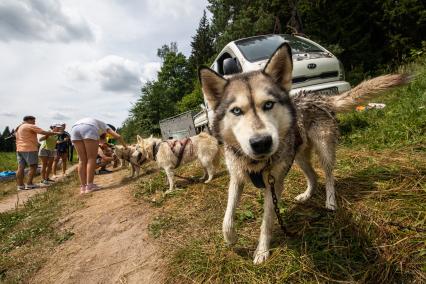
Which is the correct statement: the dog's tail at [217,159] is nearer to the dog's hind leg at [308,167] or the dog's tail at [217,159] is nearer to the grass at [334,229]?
the grass at [334,229]

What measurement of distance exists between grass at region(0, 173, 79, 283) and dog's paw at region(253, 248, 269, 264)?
2753mm

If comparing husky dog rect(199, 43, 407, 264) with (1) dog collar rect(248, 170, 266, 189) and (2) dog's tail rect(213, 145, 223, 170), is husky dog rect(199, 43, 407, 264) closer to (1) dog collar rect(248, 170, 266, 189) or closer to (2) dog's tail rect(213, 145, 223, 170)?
(1) dog collar rect(248, 170, 266, 189)

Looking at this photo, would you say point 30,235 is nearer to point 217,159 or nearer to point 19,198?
→ point 217,159

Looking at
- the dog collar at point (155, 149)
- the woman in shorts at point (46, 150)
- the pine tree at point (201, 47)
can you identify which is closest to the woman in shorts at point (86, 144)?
the dog collar at point (155, 149)

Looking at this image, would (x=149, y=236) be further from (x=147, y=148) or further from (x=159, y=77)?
(x=159, y=77)

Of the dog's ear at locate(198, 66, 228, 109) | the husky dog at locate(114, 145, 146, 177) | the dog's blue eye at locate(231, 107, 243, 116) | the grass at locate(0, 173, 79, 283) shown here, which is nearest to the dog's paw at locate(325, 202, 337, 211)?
the dog's blue eye at locate(231, 107, 243, 116)

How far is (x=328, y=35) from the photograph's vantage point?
17531mm

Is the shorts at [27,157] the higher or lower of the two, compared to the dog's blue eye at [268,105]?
lower

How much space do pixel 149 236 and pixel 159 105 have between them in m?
26.6

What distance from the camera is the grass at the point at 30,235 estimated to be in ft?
12.1

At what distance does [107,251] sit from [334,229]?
8.43 ft

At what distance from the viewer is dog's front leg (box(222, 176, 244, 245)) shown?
2.65 meters

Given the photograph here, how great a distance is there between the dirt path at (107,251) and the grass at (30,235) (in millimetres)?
177

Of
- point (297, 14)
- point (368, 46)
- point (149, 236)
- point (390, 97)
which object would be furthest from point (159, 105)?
point (149, 236)
